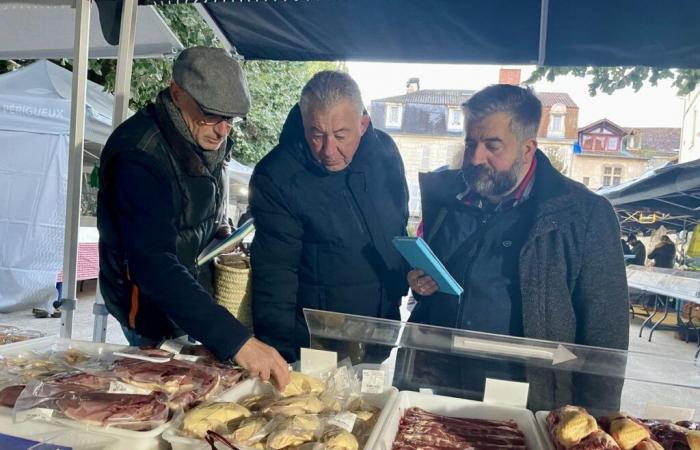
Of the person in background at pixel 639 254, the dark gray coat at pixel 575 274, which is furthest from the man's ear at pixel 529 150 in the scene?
the person in background at pixel 639 254

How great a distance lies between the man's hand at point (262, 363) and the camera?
53.8 inches

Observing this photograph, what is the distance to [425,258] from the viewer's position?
1589mm

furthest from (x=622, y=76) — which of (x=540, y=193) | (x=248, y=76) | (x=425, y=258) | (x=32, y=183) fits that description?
(x=32, y=183)

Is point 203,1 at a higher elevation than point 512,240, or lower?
higher

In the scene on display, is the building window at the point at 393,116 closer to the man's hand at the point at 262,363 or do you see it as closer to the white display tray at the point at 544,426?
the man's hand at the point at 262,363

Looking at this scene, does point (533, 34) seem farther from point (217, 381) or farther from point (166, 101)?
point (217, 381)

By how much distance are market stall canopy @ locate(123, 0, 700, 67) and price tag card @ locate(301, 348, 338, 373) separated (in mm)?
1564

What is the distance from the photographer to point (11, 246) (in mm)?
6047

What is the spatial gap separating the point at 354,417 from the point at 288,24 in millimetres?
1952

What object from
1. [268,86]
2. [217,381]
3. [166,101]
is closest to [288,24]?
[166,101]

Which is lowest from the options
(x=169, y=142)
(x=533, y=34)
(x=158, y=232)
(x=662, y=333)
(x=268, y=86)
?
(x=662, y=333)

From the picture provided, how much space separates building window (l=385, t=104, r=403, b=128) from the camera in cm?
262

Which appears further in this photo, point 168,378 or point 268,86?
point 268,86

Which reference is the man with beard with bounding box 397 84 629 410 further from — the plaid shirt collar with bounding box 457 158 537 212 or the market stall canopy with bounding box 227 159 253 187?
the market stall canopy with bounding box 227 159 253 187
